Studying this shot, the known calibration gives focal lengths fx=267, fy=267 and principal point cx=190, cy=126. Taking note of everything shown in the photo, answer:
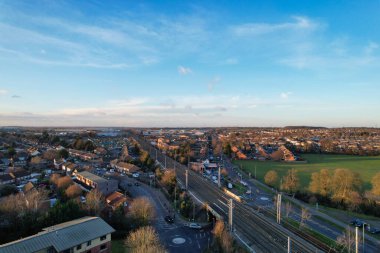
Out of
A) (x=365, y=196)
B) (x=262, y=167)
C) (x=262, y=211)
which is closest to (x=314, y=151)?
(x=262, y=167)

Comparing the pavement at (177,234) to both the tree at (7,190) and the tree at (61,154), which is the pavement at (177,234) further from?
the tree at (61,154)

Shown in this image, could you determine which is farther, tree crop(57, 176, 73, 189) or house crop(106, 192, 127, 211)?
tree crop(57, 176, 73, 189)

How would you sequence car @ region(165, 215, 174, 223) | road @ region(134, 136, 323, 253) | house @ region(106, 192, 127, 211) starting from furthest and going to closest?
house @ region(106, 192, 127, 211) < car @ region(165, 215, 174, 223) < road @ region(134, 136, 323, 253)

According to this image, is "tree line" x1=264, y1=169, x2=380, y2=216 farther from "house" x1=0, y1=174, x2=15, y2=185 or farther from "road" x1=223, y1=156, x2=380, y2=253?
"house" x1=0, y1=174, x2=15, y2=185

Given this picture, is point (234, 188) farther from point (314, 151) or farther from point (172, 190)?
point (314, 151)

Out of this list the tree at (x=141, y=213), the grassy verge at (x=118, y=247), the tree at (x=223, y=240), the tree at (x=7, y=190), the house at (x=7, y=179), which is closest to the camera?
the tree at (x=223, y=240)

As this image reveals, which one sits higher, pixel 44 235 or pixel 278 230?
pixel 44 235

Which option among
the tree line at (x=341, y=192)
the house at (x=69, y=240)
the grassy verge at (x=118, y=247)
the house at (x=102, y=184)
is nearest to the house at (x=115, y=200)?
the house at (x=102, y=184)

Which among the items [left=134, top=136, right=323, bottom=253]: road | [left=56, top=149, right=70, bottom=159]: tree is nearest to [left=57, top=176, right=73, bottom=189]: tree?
[left=134, top=136, right=323, bottom=253]: road

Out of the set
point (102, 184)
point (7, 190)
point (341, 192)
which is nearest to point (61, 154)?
point (7, 190)
